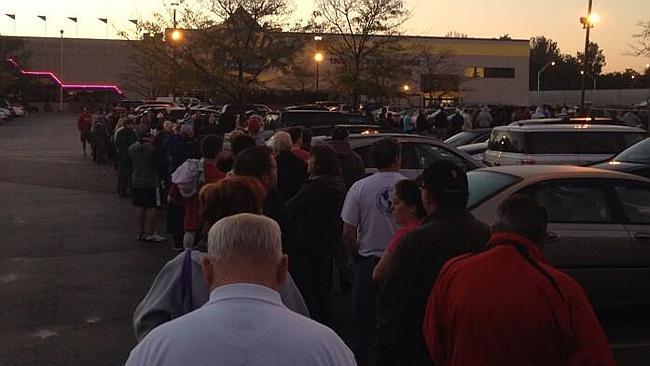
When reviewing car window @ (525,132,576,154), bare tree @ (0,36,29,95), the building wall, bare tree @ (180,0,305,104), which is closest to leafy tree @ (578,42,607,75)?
the building wall

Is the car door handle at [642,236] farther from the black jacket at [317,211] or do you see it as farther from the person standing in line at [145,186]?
the person standing in line at [145,186]

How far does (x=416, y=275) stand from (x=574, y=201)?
414 centimetres

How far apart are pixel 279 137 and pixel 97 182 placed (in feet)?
48.0

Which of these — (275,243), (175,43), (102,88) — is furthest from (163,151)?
(102,88)

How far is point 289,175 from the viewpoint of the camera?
782 cm

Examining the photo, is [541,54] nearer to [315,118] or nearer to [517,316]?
[315,118]

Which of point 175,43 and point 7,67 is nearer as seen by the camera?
point 175,43

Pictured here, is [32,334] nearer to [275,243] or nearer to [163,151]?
[275,243]

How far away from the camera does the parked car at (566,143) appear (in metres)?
15.7

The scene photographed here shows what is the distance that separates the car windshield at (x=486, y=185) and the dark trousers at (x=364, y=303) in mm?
1855

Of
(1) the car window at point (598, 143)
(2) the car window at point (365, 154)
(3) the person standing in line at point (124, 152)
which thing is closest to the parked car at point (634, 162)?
(1) the car window at point (598, 143)

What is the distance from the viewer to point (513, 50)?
92.0m

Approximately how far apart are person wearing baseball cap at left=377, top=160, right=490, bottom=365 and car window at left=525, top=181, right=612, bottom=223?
3.71m

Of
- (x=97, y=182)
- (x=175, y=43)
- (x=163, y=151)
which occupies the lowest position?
(x=97, y=182)
